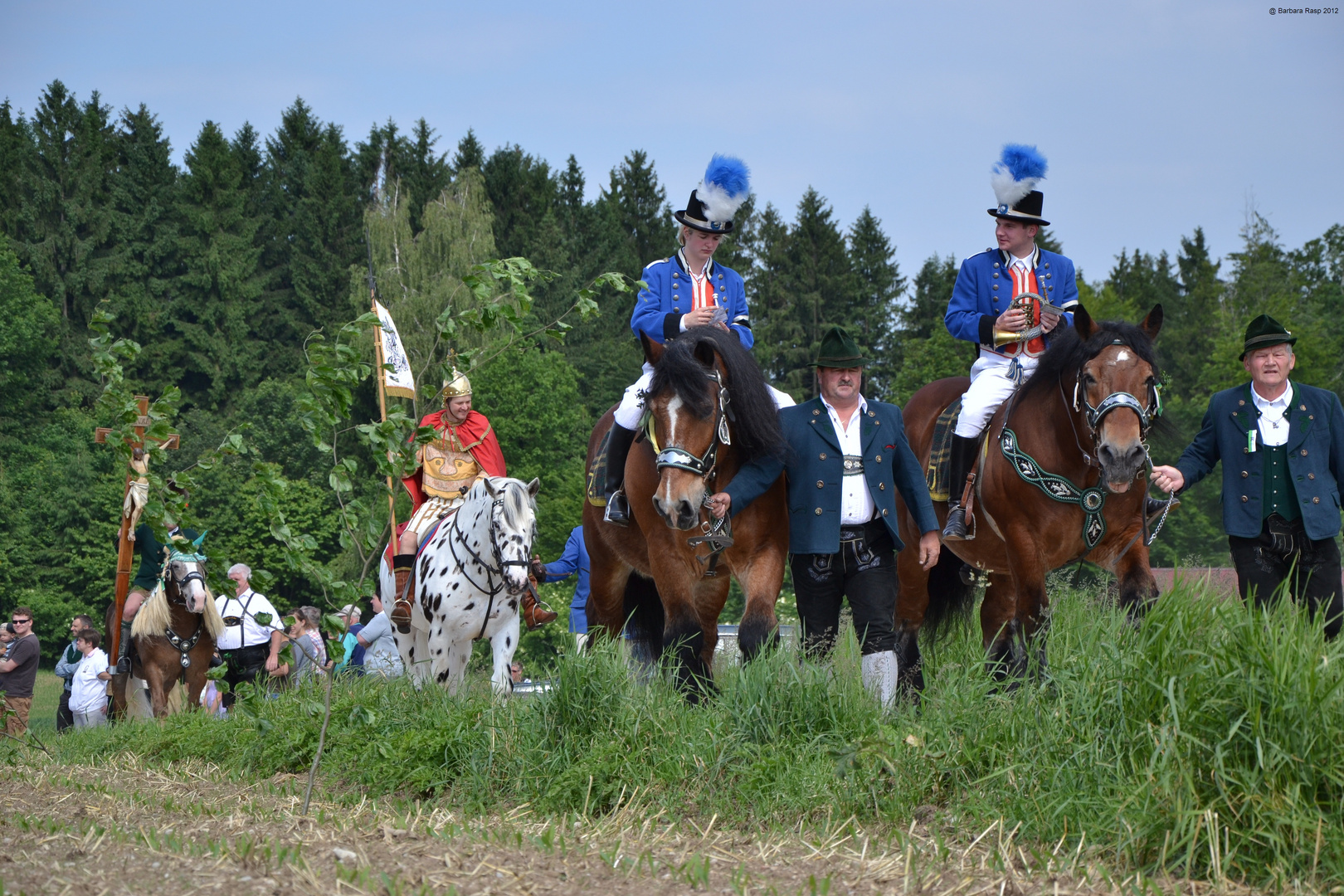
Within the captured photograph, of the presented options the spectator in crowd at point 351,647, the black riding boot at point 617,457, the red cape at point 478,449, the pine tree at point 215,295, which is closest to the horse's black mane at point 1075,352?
the black riding boot at point 617,457

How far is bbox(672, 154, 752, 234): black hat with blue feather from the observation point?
331 inches

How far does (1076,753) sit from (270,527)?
366cm

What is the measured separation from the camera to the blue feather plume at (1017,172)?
843 centimetres

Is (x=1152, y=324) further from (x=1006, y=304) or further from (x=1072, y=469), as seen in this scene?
(x=1006, y=304)

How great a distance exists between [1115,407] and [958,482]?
169 cm

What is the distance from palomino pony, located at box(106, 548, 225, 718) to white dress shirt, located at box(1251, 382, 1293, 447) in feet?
29.9

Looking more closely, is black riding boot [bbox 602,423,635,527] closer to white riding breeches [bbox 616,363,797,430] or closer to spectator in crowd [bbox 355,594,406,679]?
white riding breeches [bbox 616,363,797,430]

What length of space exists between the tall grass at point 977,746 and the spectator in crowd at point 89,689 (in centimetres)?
849

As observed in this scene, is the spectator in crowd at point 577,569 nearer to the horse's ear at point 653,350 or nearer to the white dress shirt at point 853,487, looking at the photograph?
the horse's ear at point 653,350

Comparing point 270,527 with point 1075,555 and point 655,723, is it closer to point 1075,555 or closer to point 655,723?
point 655,723

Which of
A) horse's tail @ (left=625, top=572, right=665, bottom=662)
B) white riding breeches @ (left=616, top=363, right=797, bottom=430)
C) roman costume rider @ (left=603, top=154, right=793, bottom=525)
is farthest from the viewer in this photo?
horse's tail @ (left=625, top=572, right=665, bottom=662)

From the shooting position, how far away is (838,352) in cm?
728

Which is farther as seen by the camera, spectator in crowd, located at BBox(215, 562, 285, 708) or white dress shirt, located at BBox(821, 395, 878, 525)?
spectator in crowd, located at BBox(215, 562, 285, 708)

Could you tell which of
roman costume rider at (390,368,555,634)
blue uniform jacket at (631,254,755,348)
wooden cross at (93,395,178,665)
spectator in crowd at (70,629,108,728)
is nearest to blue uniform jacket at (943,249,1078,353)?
blue uniform jacket at (631,254,755,348)
